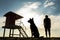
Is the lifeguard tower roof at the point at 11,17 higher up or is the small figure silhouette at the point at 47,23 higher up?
the lifeguard tower roof at the point at 11,17

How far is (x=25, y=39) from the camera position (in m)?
15.6

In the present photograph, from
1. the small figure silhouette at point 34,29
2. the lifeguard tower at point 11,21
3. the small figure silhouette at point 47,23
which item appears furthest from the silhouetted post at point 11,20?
the small figure silhouette at point 47,23

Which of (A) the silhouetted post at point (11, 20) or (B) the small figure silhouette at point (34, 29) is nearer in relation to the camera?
(B) the small figure silhouette at point (34, 29)

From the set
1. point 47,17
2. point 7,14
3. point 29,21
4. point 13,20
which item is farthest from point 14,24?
point 47,17

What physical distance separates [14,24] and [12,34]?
6.72ft

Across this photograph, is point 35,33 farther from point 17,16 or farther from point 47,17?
point 17,16

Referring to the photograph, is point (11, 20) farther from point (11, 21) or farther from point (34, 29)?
point (34, 29)

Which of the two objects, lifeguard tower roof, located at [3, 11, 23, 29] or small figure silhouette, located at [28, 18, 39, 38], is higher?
A: lifeguard tower roof, located at [3, 11, 23, 29]

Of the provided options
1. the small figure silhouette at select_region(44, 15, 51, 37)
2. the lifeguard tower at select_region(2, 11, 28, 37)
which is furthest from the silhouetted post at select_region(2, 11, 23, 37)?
the small figure silhouette at select_region(44, 15, 51, 37)

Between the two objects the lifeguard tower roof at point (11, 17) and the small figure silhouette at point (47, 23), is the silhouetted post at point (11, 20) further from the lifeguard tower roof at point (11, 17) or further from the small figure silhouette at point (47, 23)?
the small figure silhouette at point (47, 23)

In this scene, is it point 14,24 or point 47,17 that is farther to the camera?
point 14,24

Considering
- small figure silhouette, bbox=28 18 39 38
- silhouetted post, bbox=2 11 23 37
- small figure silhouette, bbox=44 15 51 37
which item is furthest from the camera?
silhouetted post, bbox=2 11 23 37

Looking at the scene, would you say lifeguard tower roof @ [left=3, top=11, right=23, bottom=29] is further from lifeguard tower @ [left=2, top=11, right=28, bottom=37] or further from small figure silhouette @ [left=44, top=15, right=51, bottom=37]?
small figure silhouette @ [left=44, top=15, right=51, bottom=37]

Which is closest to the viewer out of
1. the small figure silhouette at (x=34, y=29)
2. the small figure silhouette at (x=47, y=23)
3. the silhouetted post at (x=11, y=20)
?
the small figure silhouette at (x=47, y=23)
